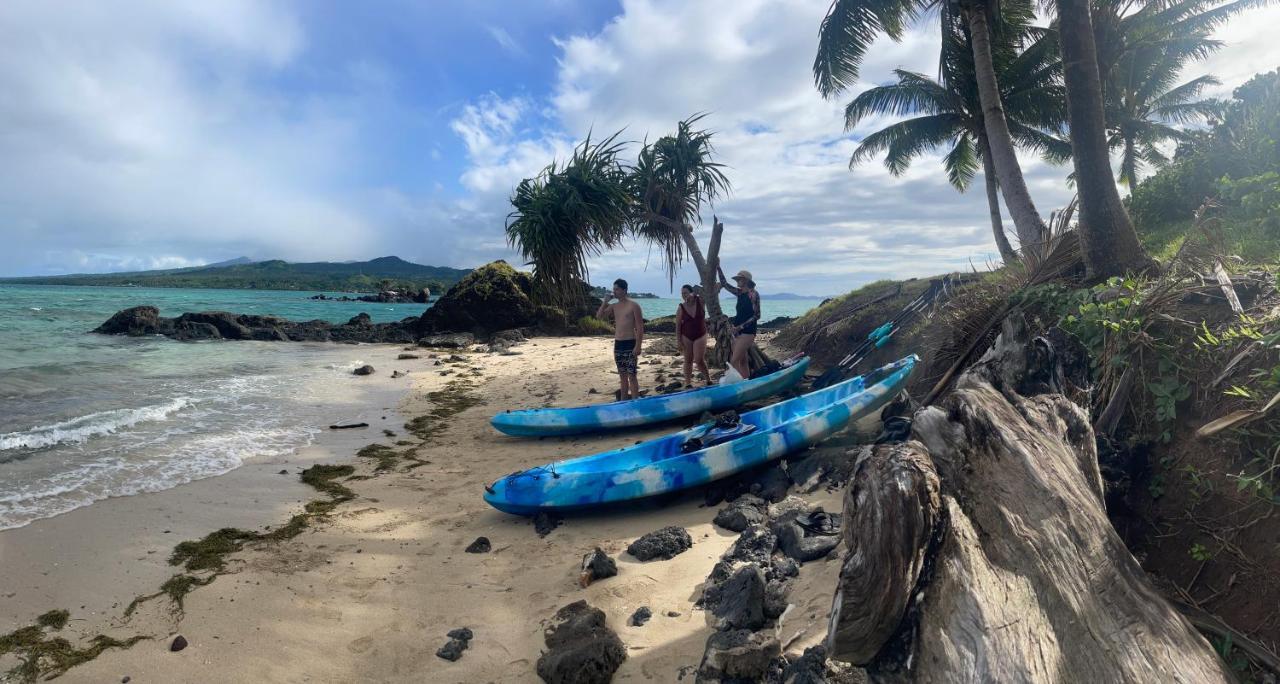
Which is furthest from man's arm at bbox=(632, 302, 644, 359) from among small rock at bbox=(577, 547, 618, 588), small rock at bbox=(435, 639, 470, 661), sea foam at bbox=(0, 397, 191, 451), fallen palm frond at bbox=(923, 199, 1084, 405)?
sea foam at bbox=(0, 397, 191, 451)

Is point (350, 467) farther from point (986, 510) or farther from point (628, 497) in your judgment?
point (986, 510)

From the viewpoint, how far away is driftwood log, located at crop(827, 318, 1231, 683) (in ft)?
6.94

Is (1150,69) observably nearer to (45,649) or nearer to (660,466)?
(660,466)

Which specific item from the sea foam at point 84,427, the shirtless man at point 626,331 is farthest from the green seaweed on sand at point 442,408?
the sea foam at point 84,427

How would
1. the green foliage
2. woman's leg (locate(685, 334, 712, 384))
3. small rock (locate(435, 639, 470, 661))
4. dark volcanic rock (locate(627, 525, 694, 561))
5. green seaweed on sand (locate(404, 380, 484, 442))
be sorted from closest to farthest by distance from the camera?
small rock (locate(435, 639, 470, 661)) < dark volcanic rock (locate(627, 525, 694, 561)) < the green foliage < green seaweed on sand (locate(404, 380, 484, 442)) < woman's leg (locate(685, 334, 712, 384))

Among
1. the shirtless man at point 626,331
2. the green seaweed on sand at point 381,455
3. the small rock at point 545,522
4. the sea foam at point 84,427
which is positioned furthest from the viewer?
the shirtless man at point 626,331

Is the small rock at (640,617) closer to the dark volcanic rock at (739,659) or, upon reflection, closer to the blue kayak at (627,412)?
the dark volcanic rock at (739,659)

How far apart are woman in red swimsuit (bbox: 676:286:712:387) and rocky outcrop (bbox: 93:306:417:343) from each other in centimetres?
1573

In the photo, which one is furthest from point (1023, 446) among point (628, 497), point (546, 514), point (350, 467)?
point (350, 467)

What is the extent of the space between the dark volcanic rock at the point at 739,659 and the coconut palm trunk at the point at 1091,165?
204 inches

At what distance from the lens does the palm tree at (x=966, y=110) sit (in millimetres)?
17656

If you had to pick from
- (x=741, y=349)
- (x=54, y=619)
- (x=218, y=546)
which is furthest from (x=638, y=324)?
(x=54, y=619)

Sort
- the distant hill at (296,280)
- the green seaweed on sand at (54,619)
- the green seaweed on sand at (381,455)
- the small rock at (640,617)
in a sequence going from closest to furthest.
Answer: the small rock at (640,617), the green seaweed on sand at (54,619), the green seaweed on sand at (381,455), the distant hill at (296,280)

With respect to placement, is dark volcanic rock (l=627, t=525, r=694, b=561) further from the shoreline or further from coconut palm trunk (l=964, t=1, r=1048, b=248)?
coconut palm trunk (l=964, t=1, r=1048, b=248)
